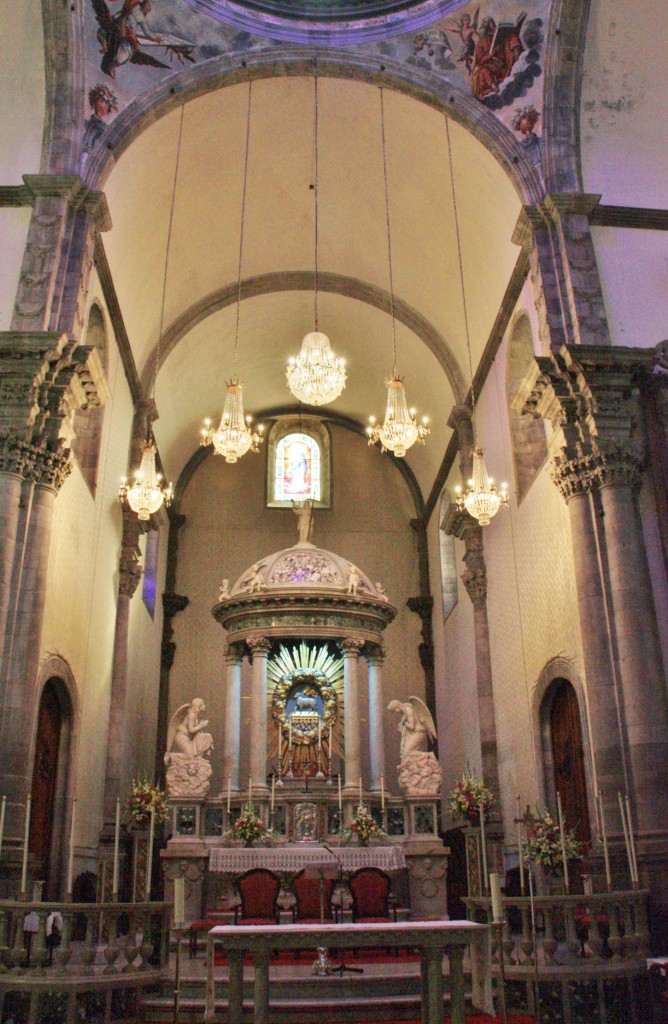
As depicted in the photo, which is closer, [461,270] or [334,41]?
[334,41]

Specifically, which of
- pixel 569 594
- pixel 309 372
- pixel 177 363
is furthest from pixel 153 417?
pixel 569 594

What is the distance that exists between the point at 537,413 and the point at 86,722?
23.2 ft

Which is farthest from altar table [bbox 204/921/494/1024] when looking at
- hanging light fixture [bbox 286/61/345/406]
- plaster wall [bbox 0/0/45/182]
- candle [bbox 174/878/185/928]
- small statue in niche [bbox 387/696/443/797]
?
plaster wall [bbox 0/0/45/182]

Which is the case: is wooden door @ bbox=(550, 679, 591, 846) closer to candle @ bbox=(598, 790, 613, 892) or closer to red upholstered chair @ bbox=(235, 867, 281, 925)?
candle @ bbox=(598, 790, 613, 892)

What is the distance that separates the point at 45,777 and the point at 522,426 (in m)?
7.82

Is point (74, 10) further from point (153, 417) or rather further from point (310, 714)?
point (310, 714)

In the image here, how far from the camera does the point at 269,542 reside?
2008 centimetres

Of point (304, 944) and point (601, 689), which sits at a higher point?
point (601, 689)

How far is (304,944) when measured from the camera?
5582mm

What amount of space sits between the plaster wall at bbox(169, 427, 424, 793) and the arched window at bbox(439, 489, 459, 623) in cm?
193

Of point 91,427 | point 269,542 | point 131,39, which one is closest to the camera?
point 131,39

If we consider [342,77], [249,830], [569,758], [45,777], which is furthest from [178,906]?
[342,77]

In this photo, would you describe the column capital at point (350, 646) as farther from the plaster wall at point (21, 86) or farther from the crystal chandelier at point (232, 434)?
the plaster wall at point (21, 86)

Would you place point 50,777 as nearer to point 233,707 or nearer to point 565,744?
point 233,707
